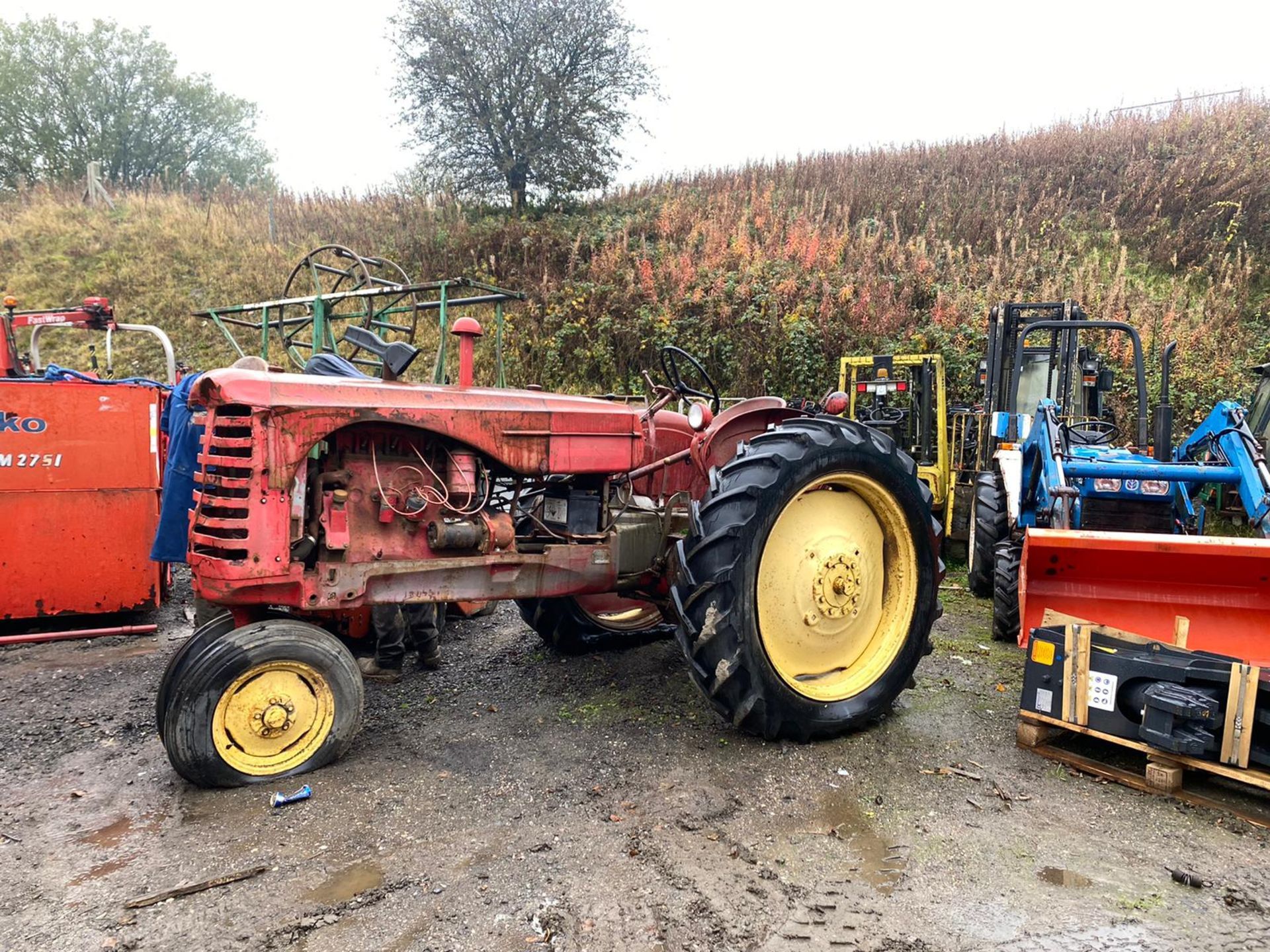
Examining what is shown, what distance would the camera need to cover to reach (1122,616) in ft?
13.3

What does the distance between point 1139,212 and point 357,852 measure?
1440 cm

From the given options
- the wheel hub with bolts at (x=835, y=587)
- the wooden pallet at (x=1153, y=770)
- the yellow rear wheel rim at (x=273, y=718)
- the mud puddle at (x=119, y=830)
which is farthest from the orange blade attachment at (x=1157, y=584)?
the mud puddle at (x=119, y=830)

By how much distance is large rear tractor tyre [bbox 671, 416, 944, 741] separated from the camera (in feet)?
10.1

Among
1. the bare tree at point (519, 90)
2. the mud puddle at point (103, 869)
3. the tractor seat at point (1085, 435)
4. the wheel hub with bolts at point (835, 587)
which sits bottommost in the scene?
the mud puddle at point (103, 869)

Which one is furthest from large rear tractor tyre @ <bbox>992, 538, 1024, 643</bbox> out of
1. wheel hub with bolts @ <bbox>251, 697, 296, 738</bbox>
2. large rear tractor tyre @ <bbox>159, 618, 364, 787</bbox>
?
wheel hub with bolts @ <bbox>251, 697, 296, 738</bbox>

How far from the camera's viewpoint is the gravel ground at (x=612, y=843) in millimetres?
2145

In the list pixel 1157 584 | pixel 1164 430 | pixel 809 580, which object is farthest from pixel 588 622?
pixel 1164 430

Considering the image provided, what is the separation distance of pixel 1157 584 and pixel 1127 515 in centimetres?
156

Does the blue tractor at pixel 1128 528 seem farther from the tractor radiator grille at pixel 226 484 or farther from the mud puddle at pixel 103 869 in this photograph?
the mud puddle at pixel 103 869

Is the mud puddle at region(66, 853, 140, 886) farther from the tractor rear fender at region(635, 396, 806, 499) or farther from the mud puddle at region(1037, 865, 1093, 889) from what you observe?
the mud puddle at region(1037, 865, 1093, 889)

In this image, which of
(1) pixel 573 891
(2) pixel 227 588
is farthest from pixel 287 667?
(1) pixel 573 891

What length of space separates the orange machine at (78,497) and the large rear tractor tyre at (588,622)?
2.70 metres

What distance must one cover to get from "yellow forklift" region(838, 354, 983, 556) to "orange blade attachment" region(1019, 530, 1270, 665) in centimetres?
373

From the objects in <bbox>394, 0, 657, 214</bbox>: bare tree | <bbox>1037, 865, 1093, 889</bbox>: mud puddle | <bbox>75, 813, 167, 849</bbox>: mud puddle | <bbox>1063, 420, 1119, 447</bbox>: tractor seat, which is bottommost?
<bbox>75, 813, 167, 849</bbox>: mud puddle
